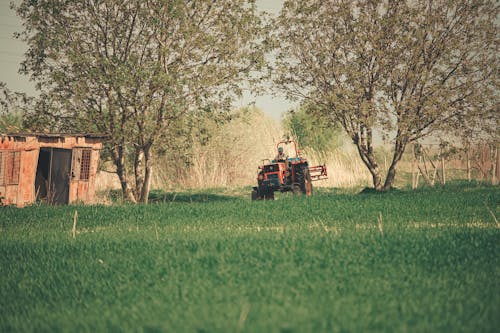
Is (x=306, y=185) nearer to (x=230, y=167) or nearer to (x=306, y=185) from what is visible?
(x=306, y=185)

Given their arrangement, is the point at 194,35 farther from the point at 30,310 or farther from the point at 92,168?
the point at 30,310

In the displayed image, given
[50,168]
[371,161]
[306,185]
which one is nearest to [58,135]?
[50,168]

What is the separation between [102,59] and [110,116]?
8.84 feet

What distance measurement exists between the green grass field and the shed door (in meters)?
12.5

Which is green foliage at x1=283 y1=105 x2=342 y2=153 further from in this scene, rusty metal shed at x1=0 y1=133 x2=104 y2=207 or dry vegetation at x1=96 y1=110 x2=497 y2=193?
rusty metal shed at x1=0 y1=133 x2=104 y2=207

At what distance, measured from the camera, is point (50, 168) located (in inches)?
1043

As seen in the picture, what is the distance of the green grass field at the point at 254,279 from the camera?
5.67 meters

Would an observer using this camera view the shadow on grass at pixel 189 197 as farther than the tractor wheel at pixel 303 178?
Yes

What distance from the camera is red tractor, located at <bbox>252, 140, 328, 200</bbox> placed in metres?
22.8

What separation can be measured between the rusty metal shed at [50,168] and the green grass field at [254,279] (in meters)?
11.7

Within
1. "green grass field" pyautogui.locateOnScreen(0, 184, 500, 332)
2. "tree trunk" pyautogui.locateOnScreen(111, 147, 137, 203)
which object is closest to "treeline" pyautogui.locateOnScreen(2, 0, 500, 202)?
"tree trunk" pyautogui.locateOnScreen(111, 147, 137, 203)

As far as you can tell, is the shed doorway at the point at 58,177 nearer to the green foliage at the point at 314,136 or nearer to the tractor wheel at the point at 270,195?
the tractor wheel at the point at 270,195

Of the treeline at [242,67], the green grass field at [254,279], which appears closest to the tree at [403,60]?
the treeline at [242,67]

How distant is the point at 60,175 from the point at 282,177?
33.3 ft
